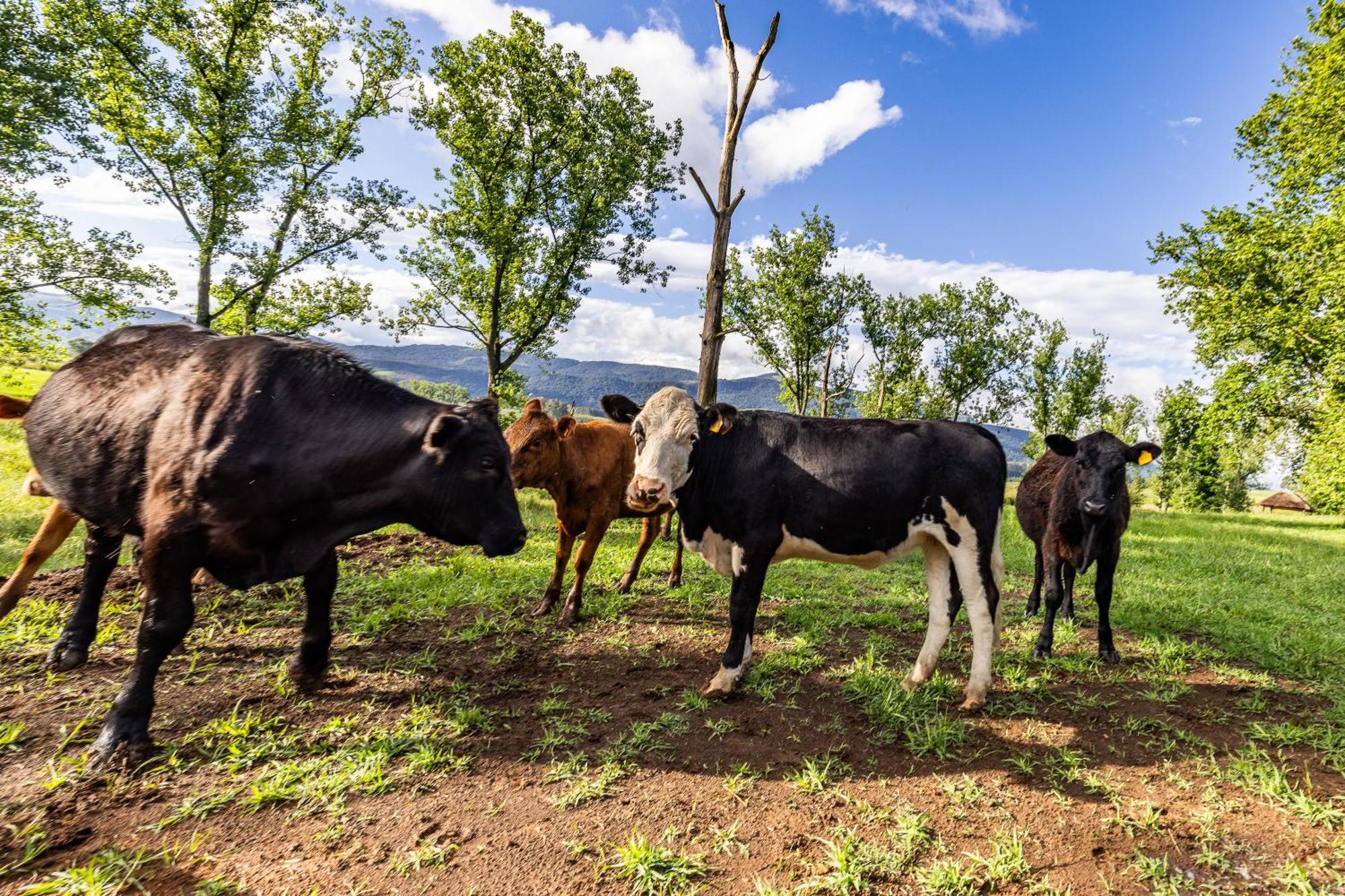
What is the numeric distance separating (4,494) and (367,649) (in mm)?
11085

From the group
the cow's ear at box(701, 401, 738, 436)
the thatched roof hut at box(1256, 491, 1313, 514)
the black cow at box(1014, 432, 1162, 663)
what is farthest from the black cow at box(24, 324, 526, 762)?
the thatched roof hut at box(1256, 491, 1313, 514)

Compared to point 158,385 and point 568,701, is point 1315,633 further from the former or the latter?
point 158,385

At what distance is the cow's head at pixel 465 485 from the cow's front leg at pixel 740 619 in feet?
6.00

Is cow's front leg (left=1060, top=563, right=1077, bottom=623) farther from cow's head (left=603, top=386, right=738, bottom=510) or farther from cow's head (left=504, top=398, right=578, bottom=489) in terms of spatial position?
cow's head (left=504, top=398, right=578, bottom=489)

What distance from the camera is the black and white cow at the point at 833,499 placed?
4.38 m

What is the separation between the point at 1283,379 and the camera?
18.8 meters

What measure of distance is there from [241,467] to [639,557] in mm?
5211

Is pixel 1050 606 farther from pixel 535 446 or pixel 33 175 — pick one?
pixel 33 175

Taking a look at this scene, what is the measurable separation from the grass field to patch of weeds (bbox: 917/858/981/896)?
0.04 ft

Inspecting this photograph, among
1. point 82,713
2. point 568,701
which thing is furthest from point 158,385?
point 568,701

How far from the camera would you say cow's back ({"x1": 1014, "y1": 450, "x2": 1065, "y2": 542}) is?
276 inches

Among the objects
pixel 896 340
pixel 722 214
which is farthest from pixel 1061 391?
pixel 722 214

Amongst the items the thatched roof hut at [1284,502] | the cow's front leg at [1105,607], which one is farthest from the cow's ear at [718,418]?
the thatched roof hut at [1284,502]

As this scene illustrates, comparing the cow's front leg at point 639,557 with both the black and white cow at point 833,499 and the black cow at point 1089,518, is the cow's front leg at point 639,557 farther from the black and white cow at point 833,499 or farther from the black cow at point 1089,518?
the black cow at point 1089,518
